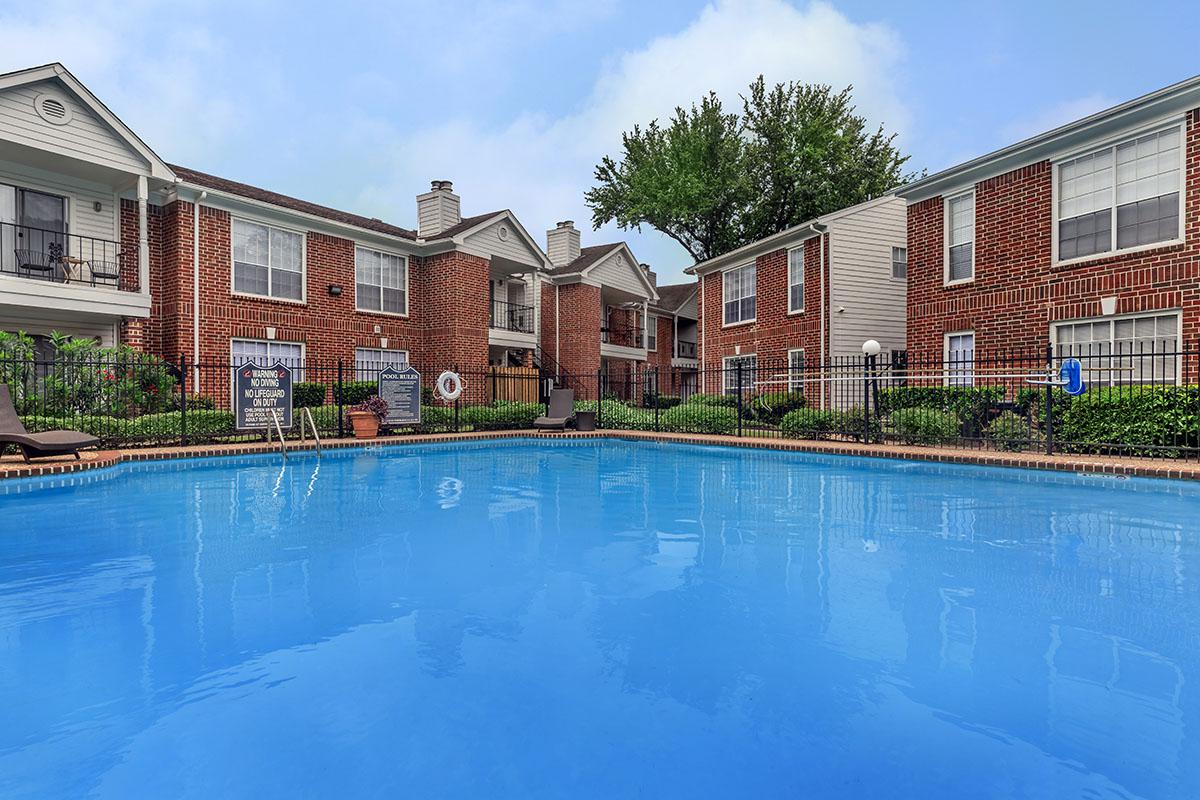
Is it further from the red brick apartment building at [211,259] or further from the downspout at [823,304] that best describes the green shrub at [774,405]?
the red brick apartment building at [211,259]

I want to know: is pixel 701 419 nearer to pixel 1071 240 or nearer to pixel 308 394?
pixel 1071 240

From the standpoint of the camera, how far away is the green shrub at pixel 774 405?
19312 mm

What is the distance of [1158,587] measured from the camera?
450 centimetres

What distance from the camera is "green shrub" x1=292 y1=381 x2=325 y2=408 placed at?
1759cm

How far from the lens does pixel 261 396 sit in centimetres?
1429

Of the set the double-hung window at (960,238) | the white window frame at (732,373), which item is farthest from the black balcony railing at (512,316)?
the double-hung window at (960,238)

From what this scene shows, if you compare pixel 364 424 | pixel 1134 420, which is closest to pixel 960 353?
pixel 1134 420

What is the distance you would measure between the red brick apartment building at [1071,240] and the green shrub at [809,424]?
3509 mm

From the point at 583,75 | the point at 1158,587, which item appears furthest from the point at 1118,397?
the point at 583,75

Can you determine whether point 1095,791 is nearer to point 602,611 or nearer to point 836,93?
point 602,611

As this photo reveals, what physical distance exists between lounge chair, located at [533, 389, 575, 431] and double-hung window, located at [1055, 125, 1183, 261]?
1279 centimetres

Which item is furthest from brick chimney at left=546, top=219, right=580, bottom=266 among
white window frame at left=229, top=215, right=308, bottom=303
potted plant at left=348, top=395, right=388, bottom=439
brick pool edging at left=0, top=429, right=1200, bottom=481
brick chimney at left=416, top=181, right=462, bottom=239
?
potted plant at left=348, top=395, right=388, bottom=439

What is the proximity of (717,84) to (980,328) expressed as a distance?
24.6 metres

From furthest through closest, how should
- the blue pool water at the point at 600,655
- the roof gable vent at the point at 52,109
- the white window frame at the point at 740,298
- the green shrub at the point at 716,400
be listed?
1. the white window frame at the point at 740,298
2. the green shrub at the point at 716,400
3. the roof gable vent at the point at 52,109
4. the blue pool water at the point at 600,655
